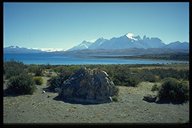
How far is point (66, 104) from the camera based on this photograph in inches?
434

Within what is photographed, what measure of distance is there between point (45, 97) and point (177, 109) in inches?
229

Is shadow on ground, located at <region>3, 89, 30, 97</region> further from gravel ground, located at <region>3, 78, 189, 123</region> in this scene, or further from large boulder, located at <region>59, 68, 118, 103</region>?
large boulder, located at <region>59, 68, 118, 103</region>

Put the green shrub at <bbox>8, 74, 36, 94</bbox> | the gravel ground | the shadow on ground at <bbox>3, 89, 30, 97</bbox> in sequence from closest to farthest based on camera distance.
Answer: the gravel ground < the shadow on ground at <bbox>3, 89, 30, 97</bbox> < the green shrub at <bbox>8, 74, 36, 94</bbox>

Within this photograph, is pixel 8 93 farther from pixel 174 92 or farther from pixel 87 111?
pixel 174 92

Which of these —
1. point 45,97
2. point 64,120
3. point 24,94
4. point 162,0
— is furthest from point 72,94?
point 162,0

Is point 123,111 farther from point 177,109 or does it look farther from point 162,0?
point 162,0

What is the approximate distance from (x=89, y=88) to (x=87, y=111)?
7.12ft

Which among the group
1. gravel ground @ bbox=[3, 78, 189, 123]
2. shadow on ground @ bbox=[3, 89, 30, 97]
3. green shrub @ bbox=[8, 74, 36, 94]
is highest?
green shrub @ bbox=[8, 74, 36, 94]

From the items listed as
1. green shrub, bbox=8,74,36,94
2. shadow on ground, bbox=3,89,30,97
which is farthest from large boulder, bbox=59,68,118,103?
shadow on ground, bbox=3,89,30,97

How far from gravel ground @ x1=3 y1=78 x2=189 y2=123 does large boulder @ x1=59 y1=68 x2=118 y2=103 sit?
59 centimetres

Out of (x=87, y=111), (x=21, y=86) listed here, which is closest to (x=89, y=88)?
(x=87, y=111)

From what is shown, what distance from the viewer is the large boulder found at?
1193 centimetres

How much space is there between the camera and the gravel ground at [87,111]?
8.98m

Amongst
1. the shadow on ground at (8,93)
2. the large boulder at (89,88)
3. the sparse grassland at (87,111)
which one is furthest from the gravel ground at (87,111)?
the large boulder at (89,88)
